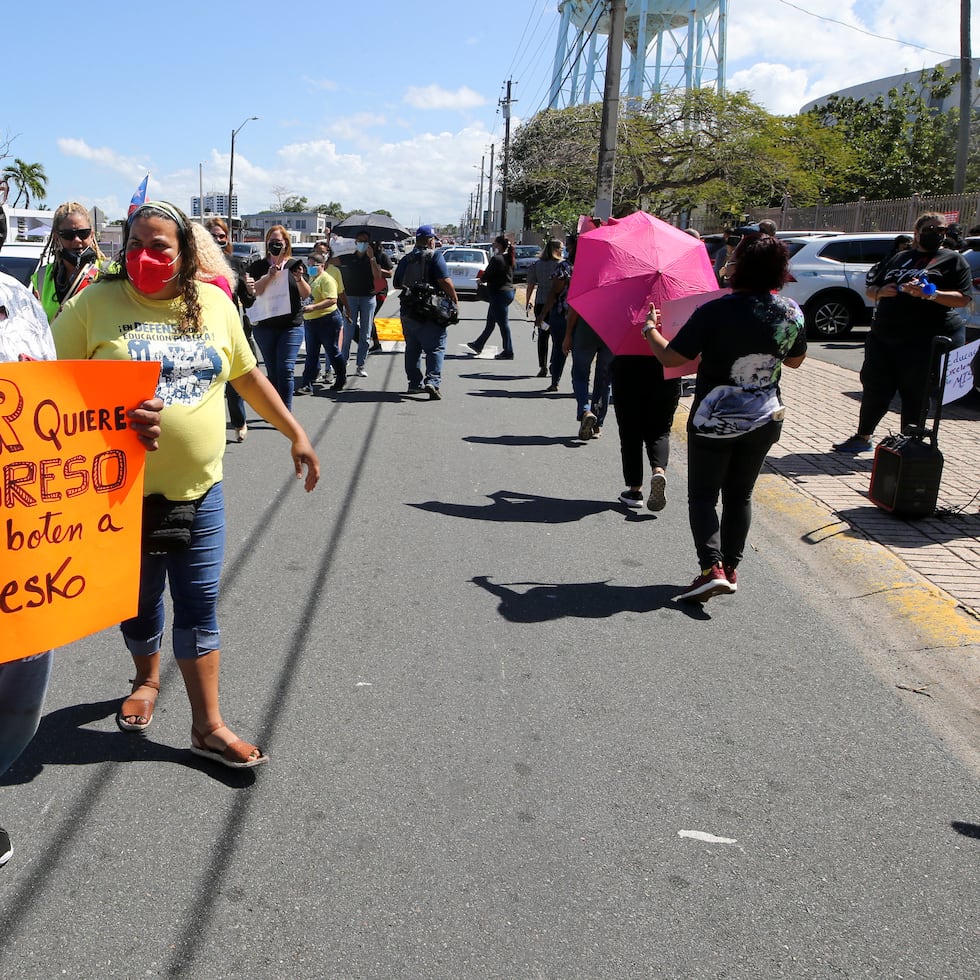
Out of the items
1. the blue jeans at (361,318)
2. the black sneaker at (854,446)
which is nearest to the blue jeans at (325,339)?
the blue jeans at (361,318)

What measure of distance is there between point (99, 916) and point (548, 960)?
1.17 m

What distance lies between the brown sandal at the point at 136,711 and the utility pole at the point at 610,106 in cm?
1694

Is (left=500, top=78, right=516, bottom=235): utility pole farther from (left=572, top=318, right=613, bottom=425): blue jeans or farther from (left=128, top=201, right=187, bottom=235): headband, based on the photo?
(left=128, top=201, right=187, bottom=235): headband

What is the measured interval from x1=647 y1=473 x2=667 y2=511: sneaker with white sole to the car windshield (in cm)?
2713

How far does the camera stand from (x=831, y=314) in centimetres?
1733

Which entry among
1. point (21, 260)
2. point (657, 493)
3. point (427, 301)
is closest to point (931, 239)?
point (657, 493)

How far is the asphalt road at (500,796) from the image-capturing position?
8.58ft

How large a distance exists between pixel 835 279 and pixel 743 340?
13336mm

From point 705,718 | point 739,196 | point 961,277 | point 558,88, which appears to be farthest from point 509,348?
point 558,88

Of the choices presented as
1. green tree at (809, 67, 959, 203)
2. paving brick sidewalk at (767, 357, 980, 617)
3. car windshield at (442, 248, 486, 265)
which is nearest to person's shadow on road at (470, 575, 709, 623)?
paving brick sidewalk at (767, 357, 980, 617)

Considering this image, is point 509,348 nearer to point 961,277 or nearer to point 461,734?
point 961,277

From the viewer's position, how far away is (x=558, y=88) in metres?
50.5

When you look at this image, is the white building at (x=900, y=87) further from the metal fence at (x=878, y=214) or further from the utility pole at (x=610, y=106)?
the utility pole at (x=610, y=106)

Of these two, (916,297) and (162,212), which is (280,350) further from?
(162,212)
